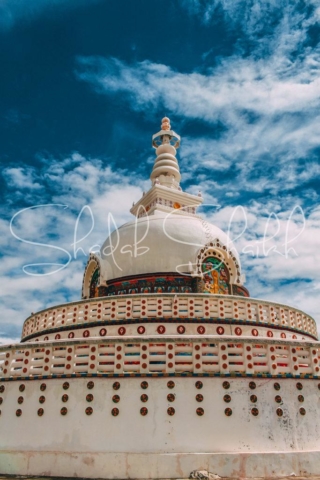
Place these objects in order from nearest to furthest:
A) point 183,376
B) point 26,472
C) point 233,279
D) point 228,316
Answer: point 26,472
point 183,376
point 228,316
point 233,279

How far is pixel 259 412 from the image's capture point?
7.63 metres

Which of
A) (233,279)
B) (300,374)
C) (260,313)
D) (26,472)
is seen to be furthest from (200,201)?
(26,472)

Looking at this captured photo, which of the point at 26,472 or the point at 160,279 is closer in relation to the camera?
the point at 26,472

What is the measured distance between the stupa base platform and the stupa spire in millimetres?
14307

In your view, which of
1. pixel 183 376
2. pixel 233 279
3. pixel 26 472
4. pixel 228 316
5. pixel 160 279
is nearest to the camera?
pixel 26 472

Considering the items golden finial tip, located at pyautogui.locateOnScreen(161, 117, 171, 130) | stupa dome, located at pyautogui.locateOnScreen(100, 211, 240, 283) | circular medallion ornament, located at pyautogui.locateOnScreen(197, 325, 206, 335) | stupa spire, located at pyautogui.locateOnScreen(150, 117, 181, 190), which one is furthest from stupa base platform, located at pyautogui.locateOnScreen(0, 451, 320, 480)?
golden finial tip, located at pyautogui.locateOnScreen(161, 117, 171, 130)

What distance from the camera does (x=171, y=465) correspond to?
6996 millimetres

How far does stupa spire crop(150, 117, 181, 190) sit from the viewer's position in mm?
21312

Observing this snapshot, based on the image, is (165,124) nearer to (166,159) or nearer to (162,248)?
(166,159)

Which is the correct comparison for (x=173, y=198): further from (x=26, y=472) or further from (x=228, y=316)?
(x=26, y=472)

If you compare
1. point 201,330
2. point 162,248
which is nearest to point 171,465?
point 201,330

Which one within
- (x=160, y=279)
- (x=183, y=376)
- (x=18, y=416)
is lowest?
(x=18, y=416)

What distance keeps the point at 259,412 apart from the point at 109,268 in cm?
876

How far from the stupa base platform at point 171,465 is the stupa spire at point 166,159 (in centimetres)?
1431
